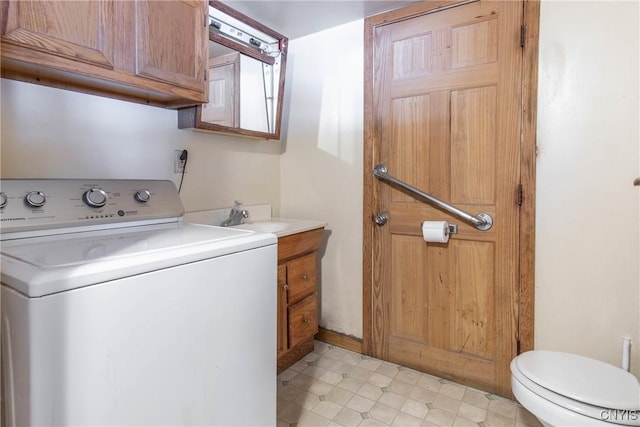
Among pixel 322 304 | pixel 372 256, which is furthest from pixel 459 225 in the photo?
pixel 322 304

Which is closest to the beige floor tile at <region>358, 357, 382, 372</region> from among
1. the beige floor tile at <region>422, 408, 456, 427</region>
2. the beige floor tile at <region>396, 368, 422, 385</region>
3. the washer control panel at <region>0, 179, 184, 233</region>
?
the beige floor tile at <region>396, 368, 422, 385</region>

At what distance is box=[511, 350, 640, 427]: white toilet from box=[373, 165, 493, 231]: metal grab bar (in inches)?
26.1

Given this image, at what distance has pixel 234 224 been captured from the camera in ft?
6.84

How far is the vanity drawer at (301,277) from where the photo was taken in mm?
1971

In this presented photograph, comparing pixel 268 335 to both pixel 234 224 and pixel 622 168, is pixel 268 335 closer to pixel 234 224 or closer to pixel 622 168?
pixel 234 224

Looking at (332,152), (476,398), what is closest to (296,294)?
(332,152)

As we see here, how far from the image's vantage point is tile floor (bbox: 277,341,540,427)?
165cm

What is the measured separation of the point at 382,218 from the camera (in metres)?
2.13

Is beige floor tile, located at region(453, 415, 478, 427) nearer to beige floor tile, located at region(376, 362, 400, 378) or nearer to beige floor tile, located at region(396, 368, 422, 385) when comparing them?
beige floor tile, located at region(396, 368, 422, 385)

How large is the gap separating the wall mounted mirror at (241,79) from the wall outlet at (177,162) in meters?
0.14

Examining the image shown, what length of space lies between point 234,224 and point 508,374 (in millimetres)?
1658

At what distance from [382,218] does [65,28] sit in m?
1.66

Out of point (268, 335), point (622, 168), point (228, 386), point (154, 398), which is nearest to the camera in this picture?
point (154, 398)

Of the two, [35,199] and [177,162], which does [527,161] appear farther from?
[35,199]
